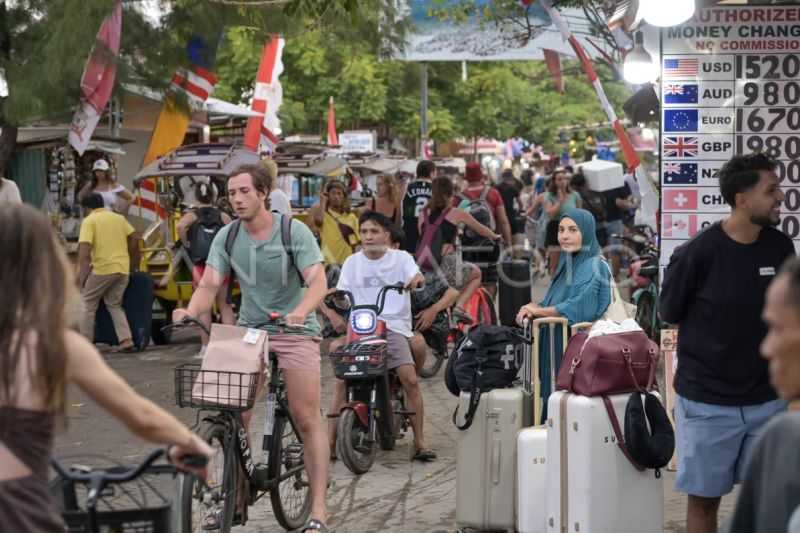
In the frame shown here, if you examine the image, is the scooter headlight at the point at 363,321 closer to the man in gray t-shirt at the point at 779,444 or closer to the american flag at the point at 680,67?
the american flag at the point at 680,67

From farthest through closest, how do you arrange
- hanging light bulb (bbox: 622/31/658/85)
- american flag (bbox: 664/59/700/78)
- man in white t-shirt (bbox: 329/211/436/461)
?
1. hanging light bulb (bbox: 622/31/658/85)
2. man in white t-shirt (bbox: 329/211/436/461)
3. american flag (bbox: 664/59/700/78)

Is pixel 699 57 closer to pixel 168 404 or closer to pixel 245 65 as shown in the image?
pixel 168 404

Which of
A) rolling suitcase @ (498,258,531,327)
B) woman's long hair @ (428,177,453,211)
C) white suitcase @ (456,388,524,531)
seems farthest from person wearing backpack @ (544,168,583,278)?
white suitcase @ (456,388,524,531)

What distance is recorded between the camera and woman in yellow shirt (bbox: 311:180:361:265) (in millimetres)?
14016

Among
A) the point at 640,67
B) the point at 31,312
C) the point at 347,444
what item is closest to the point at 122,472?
the point at 31,312

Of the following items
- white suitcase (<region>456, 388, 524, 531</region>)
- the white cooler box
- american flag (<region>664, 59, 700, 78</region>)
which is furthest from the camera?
the white cooler box

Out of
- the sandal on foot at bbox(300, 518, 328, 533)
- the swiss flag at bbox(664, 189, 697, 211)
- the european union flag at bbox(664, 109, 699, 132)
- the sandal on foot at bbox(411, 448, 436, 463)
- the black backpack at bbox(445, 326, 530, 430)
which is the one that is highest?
the european union flag at bbox(664, 109, 699, 132)

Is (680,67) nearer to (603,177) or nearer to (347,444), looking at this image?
(347,444)

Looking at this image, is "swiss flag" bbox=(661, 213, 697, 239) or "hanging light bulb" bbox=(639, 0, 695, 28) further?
"swiss flag" bbox=(661, 213, 697, 239)

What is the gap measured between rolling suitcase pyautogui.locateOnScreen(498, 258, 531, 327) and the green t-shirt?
8320mm

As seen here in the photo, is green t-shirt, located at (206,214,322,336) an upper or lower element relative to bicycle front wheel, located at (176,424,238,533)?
upper

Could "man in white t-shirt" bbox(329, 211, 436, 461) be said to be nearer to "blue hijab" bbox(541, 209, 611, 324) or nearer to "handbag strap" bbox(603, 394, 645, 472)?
"blue hijab" bbox(541, 209, 611, 324)

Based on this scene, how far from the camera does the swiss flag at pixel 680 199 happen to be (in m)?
8.41

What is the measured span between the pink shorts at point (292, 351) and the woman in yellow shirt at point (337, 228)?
699 centimetres
